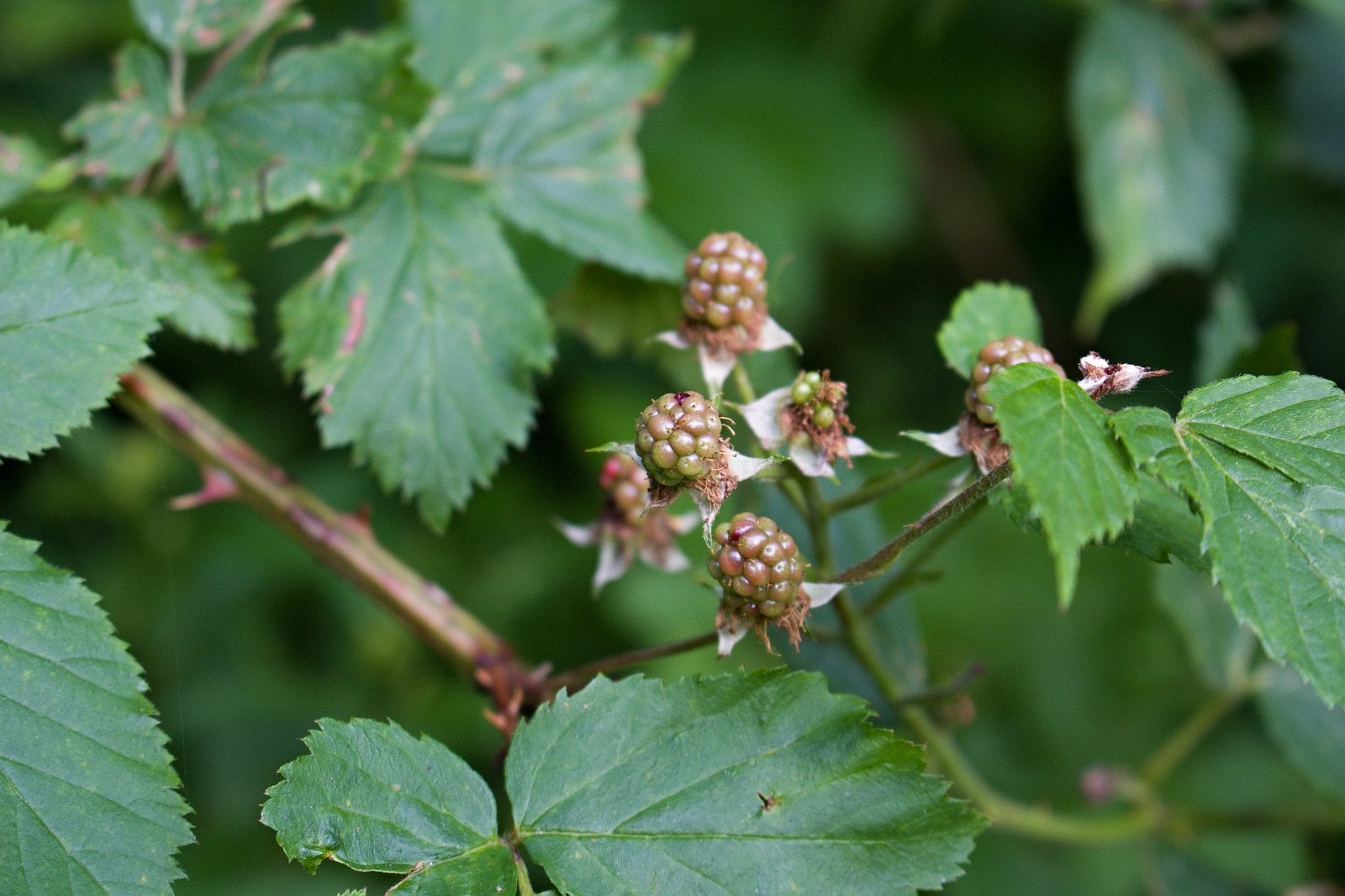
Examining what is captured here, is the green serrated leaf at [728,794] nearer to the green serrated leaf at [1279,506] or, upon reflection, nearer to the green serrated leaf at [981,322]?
the green serrated leaf at [1279,506]

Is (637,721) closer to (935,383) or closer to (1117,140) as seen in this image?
(1117,140)

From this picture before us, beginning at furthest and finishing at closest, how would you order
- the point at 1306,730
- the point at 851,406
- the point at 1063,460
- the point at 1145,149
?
the point at 851,406 → the point at 1145,149 → the point at 1306,730 → the point at 1063,460

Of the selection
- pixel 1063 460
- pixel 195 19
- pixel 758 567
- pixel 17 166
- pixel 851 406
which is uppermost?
pixel 195 19

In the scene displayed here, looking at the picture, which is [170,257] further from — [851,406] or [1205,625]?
[1205,625]

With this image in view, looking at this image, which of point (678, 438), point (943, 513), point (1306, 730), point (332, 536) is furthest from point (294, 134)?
point (1306, 730)

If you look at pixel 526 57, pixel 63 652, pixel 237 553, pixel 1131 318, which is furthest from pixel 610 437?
pixel 63 652

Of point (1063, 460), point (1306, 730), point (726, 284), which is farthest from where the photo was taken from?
point (1306, 730)

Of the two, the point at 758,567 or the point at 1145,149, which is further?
the point at 1145,149

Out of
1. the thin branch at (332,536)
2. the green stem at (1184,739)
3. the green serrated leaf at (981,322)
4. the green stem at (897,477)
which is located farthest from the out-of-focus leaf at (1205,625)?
the thin branch at (332,536)
